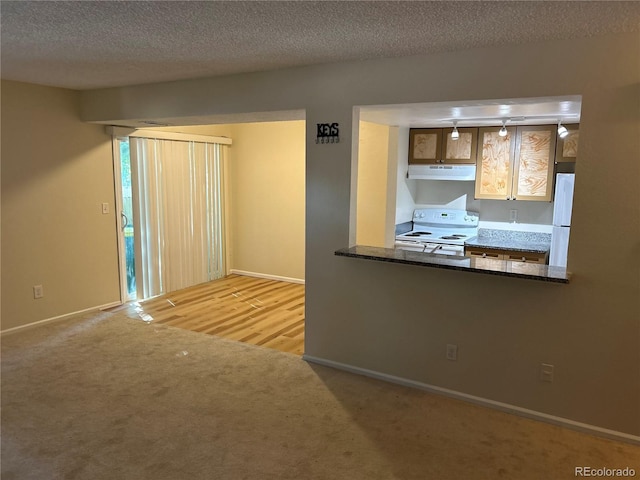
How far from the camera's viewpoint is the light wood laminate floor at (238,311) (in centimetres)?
438

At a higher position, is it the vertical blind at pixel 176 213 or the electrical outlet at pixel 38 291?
the vertical blind at pixel 176 213

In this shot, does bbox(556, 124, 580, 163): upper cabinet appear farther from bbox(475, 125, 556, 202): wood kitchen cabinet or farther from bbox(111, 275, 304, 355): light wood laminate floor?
bbox(111, 275, 304, 355): light wood laminate floor

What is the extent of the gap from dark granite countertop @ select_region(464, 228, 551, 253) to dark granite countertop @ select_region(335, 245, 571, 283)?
2145 mm

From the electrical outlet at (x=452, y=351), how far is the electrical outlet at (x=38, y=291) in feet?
12.8

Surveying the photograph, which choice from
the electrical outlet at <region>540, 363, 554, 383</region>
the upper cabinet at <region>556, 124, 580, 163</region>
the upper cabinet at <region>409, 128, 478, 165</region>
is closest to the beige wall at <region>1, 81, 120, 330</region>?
the upper cabinet at <region>409, 128, 478, 165</region>

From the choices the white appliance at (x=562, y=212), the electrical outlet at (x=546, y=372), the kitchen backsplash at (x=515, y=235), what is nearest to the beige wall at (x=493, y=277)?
the electrical outlet at (x=546, y=372)

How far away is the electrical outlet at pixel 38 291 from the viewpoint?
441 cm

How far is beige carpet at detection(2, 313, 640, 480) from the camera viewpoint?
2404 millimetres

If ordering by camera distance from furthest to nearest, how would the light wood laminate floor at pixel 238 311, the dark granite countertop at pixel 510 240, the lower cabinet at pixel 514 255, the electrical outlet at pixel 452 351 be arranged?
the dark granite countertop at pixel 510 240 → the lower cabinet at pixel 514 255 → the light wood laminate floor at pixel 238 311 → the electrical outlet at pixel 452 351

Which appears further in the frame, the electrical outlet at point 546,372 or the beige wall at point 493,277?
the electrical outlet at point 546,372

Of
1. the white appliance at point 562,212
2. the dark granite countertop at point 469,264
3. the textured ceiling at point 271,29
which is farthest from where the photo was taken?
the white appliance at point 562,212

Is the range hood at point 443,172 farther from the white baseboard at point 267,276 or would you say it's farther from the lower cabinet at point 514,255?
the white baseboard at point 267,276

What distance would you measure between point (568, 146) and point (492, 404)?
308 centimetres

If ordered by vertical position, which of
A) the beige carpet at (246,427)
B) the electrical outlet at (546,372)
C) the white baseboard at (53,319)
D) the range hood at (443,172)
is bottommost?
the beige carpet at (246,427)
